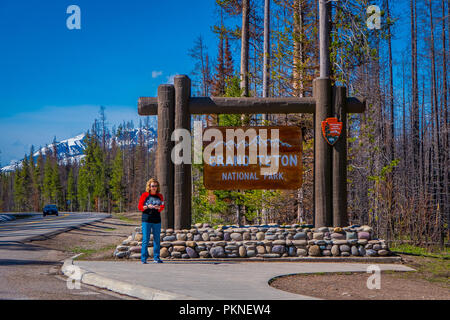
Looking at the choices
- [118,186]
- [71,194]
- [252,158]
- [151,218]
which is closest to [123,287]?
[151,218]

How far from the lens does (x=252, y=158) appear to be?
452 inches

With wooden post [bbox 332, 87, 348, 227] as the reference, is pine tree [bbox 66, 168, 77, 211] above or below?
below

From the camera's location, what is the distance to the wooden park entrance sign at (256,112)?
36.5ft

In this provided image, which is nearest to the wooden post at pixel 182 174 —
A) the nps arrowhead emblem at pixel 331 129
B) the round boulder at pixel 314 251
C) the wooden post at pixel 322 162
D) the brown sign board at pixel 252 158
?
the brown sign board at pixel 252 158

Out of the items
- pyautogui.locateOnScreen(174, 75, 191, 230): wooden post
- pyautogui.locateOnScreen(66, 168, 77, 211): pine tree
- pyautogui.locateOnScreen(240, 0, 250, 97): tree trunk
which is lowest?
pyautogui.locateOnScreen(66, 168, 77, 211): pine tree

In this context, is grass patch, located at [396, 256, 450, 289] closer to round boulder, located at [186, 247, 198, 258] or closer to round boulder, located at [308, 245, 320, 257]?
round boulder, located at [308, 245, 320, 257]

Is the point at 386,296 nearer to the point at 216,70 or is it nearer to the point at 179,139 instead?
the point at 179,139

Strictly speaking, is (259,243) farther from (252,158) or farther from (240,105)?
(240,105)

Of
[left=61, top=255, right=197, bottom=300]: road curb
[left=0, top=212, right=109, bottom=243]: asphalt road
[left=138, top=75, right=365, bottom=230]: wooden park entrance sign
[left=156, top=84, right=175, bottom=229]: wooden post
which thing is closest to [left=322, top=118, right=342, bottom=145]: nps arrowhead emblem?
[left=138, top=75, right=365, bottom=230]: wooden park entrance sign

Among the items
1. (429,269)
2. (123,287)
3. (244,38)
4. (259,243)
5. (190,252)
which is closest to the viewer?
(123,287)

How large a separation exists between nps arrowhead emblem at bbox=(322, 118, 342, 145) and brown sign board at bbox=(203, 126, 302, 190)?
72 centimetres

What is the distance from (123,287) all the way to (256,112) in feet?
20.2

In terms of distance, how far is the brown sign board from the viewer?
11.4m
